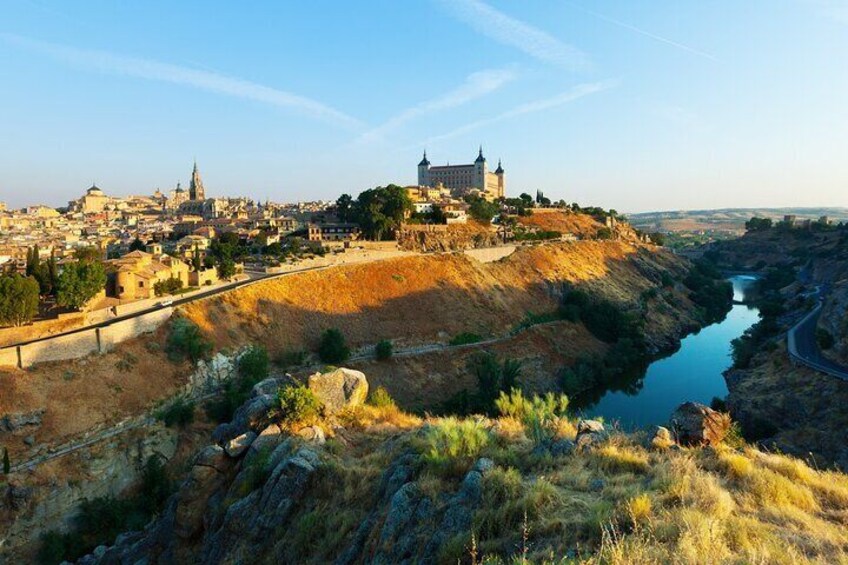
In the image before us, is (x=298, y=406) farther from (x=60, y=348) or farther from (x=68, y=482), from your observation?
(x=60, y=348)

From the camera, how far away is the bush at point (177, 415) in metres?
25.5

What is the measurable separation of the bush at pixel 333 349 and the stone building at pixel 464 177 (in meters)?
77.3

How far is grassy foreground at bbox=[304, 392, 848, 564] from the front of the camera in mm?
5031

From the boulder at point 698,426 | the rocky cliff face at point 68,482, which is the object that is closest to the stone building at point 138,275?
the rocky cliff face at point 68,482

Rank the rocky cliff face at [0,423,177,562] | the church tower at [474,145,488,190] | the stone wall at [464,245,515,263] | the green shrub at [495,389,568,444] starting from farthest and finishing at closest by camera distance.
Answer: the church tower at [474,145,488,190] < the stone wall at [464,245,515,263] < the rocky cliff face at [0,423,177,562] < the green shrub at [495,389,568,444]

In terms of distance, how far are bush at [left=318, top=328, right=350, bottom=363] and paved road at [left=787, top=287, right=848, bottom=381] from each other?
1116 inches

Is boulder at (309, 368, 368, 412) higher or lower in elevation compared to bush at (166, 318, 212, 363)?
higher

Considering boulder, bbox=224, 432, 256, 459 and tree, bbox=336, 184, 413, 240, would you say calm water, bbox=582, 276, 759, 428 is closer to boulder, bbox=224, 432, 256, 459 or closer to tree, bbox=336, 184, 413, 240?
boulder, bbox=224, 432, 256, 459

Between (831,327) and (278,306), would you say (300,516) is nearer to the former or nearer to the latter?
(278,306)

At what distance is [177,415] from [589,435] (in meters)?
22.9

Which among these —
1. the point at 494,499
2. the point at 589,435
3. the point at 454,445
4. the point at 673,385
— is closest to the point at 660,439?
the point at 589,435

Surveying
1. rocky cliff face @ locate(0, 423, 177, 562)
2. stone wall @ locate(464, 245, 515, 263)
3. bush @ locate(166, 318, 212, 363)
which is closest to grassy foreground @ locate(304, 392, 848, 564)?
rocky cliff face @ locate(0, 423, 177, 562)

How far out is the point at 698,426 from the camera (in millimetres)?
8961

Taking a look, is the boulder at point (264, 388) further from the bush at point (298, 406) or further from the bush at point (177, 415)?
the bush at point (177, 415)
